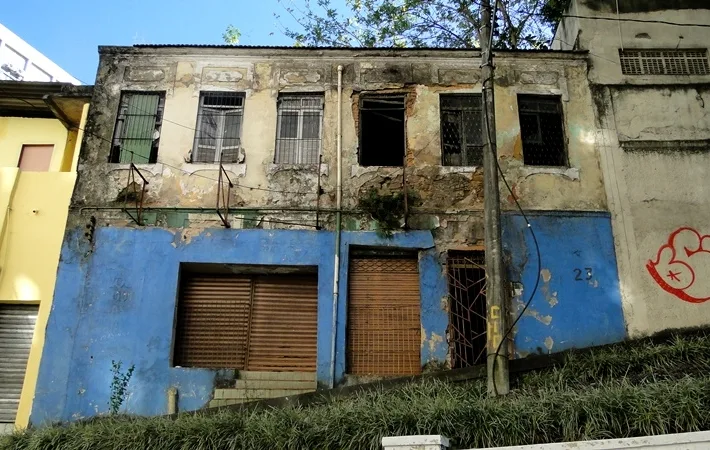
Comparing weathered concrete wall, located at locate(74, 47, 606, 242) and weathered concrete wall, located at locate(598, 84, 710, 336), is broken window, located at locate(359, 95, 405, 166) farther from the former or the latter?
weathered concrete wall, located at locate(598, 84, 710, 336)

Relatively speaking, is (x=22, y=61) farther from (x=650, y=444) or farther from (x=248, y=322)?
(x=650, y=444)

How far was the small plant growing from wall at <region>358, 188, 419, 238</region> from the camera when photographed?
10672 mm

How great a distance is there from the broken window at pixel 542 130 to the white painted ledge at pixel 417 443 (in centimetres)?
683

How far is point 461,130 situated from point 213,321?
5.51 metres

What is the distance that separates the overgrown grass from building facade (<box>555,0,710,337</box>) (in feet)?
8.37

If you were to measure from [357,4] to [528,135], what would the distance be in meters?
8.35

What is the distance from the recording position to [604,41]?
470 inches

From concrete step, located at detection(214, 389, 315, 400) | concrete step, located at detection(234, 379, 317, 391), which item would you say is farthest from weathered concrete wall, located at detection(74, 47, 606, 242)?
concrete step, located at detection(214, 389, 315, 400)

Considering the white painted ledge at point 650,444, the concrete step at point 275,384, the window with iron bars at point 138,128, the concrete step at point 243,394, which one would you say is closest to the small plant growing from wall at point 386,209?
the concrete step at point 275,384

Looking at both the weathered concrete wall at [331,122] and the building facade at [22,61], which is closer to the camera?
the weathered concrete wall at [331,122]

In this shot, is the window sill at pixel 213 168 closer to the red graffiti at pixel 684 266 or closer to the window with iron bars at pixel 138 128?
the window with iron bars at pixel 138 128

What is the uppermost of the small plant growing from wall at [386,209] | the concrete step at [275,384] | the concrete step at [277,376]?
the small plant growing from wall at [386,209]

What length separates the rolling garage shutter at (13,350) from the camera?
10.0m

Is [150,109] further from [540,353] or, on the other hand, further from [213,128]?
[540,353]
